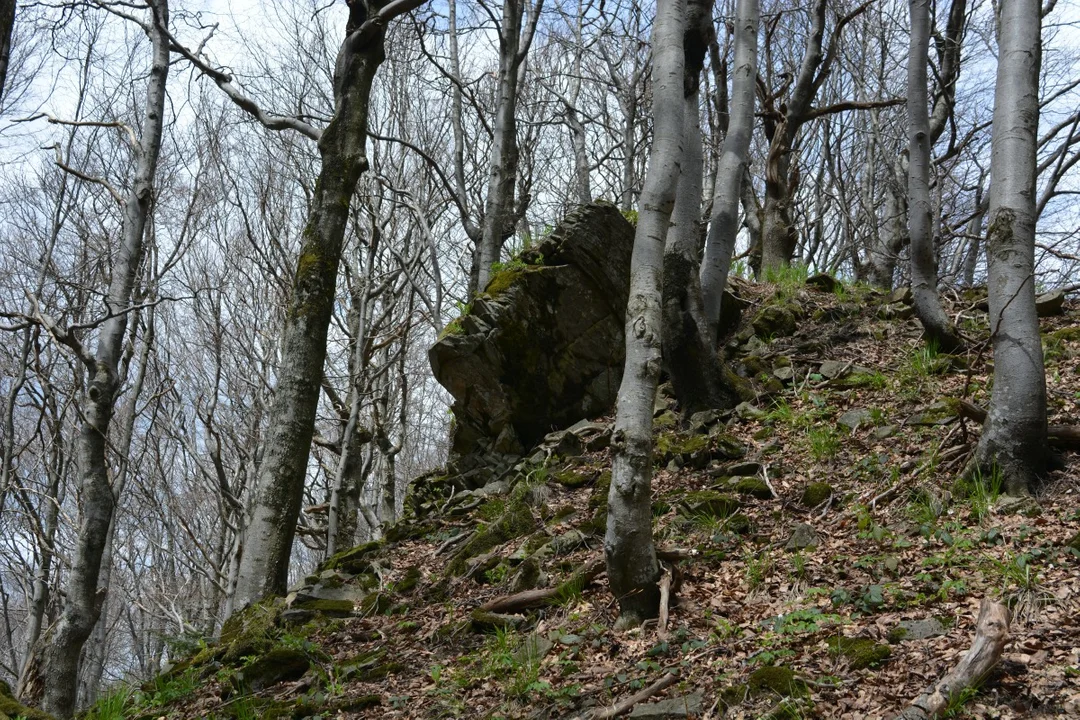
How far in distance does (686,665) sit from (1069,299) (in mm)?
6963

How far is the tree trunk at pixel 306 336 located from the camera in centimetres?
464

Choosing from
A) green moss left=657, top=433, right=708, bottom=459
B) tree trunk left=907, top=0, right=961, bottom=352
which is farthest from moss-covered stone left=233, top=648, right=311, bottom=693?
tree trunk left=907, top=0, right=961, bottom=352

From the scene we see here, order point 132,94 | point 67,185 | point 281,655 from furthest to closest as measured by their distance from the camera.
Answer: point 67,185
point 132,94
point 281,655

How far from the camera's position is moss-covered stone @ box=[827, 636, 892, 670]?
2904 millimetres

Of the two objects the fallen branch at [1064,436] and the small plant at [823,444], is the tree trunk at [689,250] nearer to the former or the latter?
the small plant at [823,444]

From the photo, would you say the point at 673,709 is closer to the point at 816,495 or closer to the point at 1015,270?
the point at 816,495

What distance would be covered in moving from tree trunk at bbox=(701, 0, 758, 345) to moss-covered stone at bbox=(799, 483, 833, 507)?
86.6 inches

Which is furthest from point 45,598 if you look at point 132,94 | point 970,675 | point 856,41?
point 856,41

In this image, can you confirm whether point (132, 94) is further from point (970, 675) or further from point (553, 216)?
point (970, 675)

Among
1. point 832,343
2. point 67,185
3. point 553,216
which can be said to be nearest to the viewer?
point 832,343

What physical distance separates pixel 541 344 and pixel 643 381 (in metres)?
3.38

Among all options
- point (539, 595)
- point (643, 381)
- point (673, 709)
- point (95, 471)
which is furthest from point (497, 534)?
point (95, 471)

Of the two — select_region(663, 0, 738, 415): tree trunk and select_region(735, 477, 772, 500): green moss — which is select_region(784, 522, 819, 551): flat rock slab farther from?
select_region(663, 0, 738, 415): tree trunk

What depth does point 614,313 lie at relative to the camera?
727 centimetres
